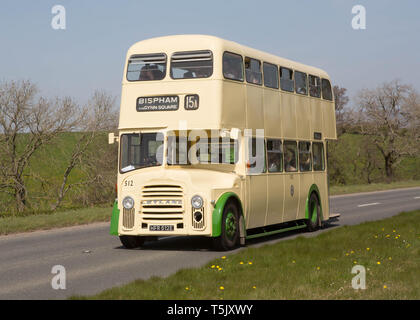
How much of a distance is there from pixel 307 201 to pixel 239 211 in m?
4.32

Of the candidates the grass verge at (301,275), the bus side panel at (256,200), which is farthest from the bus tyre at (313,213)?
the grass verge at (301,275)

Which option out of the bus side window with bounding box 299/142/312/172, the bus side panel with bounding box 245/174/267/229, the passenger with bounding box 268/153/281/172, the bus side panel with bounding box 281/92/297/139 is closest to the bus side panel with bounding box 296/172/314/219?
the bus side window with bounding box 299/142/312/172

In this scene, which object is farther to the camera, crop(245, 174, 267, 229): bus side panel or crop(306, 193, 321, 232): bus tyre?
crop(306, 193, 321, 232): bus tyre

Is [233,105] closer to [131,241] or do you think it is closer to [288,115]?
[288,115]

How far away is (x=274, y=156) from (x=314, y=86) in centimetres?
351

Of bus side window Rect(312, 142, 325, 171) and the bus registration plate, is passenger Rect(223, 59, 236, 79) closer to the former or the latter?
the bus registration plate

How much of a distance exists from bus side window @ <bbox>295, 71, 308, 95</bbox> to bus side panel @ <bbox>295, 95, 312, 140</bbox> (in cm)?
16

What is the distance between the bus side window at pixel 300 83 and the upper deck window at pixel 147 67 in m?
4.50

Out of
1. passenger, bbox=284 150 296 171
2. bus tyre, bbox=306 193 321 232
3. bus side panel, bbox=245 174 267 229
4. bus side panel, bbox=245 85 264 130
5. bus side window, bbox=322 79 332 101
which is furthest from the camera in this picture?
bus side window, bbox=322 79 332 101

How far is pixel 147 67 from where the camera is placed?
13.9 metres

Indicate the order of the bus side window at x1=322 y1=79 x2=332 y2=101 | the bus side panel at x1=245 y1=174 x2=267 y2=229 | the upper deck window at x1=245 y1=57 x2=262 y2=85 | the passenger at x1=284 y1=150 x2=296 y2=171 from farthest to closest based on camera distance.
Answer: the bus side window at x1=322 y1=79 x2=332 y2=101 < the passenger at x1=284 y1=150 x2=296 y2=171 < the upper deck window at x1=245 y1=57 x2=262 y2=85 < the bus side panel at x1=245 y1=174 x2=267 y2=229

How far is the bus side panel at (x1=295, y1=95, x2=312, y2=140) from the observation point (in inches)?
675
